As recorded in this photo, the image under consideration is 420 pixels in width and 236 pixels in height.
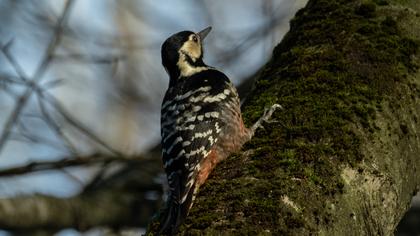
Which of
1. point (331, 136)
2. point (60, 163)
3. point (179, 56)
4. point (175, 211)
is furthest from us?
point (179, 56)

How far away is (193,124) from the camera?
4.33 meters

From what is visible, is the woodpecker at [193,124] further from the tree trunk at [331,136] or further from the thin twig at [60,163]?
the thin twig at [60,163]

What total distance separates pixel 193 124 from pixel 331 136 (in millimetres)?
1234

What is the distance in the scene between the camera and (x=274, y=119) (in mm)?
3541

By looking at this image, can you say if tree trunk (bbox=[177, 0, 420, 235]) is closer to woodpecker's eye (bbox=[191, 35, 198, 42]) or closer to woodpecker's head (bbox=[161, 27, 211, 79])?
woodpecker's head (bbox=[161, 27, 211, 79])

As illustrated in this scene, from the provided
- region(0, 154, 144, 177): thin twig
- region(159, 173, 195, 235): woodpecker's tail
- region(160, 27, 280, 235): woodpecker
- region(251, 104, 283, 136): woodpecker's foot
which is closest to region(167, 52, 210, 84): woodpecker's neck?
region(160, 27, 280, 235): woodpecker

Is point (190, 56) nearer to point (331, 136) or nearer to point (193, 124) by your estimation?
point (193, 124)

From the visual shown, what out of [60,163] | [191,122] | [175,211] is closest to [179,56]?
[191,122]

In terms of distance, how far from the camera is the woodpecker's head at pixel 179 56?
5.27m

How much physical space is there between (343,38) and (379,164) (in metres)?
1.00

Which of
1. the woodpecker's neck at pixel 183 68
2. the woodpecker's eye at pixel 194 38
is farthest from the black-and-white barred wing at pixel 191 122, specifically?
the woodpecker's eye at pixel 194 38

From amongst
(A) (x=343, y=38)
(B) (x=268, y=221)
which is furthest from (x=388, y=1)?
(B) (x=268, y=221)

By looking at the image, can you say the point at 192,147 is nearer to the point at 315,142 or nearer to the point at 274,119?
the point at 274,119

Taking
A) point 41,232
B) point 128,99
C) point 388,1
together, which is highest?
point 388,1
